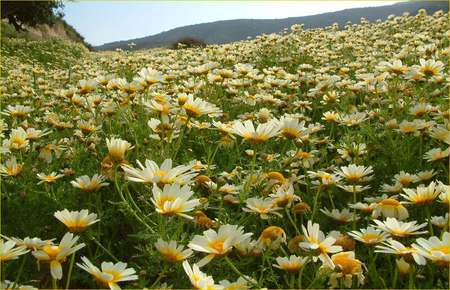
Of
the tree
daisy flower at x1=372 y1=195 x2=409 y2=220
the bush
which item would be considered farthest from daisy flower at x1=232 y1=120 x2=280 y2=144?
the tree

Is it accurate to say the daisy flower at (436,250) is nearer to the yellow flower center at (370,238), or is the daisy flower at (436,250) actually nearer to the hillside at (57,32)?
the yellow flower center at (370,238)

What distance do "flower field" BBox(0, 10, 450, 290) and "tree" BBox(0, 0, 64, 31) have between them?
755 inches

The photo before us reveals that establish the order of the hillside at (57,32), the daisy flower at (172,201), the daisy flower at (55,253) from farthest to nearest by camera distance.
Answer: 1. the hillside at (57,32)
2. the daisy flower at (172,201)
3. the daisy flower at (55,253)

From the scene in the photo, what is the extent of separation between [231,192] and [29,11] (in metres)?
23.0

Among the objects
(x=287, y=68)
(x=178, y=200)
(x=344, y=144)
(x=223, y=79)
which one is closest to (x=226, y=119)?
(x=223, y=79)

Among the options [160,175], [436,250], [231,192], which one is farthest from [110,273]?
[436,250]

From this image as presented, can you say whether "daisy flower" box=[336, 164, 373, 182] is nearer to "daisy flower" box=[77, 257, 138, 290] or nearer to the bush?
"daisy flower" box=[77, 257, 138, 290]

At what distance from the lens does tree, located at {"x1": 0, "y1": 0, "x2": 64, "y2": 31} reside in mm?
22125

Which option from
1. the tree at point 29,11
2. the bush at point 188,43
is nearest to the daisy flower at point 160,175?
the bush at point 188,43

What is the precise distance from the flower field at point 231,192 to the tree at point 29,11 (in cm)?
1917

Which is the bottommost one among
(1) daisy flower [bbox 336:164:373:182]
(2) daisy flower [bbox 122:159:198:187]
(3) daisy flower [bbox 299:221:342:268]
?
(1) daisy flower [bbox 336:164:373:182]

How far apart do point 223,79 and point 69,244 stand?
2.92 m

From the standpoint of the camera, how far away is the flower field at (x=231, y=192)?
1.57 m

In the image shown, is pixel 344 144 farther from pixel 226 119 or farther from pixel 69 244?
pixel 69 244
